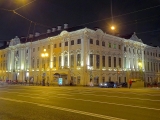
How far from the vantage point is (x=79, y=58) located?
1901 inches

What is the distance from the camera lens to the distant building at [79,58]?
158 feet

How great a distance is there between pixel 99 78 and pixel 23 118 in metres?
41.9

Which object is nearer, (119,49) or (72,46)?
(72,46)

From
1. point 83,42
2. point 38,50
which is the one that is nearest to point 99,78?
point 83,42

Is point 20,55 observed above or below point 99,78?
above

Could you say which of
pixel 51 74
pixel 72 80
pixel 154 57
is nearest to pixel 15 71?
pixel 51 74

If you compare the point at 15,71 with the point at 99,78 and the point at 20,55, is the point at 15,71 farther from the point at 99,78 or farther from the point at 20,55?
the point at 99,78

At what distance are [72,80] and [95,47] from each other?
982 cm

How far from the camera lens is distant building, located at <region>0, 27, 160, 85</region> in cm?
4822

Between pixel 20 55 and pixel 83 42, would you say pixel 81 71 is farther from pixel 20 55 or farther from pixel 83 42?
pixel 20 55

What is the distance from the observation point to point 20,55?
6650 cm

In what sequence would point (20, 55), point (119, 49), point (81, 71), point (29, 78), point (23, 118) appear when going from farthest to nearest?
point (20, 55) < point (29, 78) < point (119, 49) < point (81, 71) < point (23, 118)

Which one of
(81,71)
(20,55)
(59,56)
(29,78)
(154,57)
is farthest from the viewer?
(154,57)

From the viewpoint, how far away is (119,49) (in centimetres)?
5675
